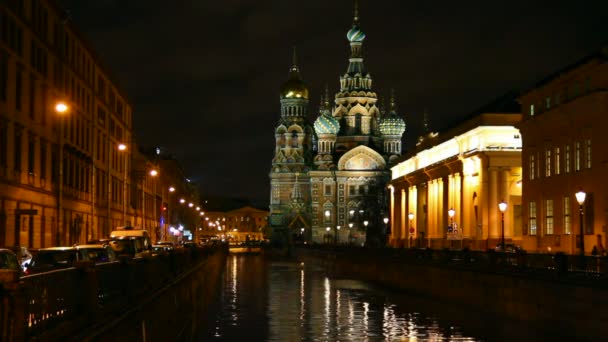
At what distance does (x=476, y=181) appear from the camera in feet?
301

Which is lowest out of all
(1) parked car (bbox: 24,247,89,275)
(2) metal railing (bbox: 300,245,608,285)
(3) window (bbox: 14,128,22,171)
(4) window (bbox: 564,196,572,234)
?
(2) metal railing (bbox: 300,245,608,285)

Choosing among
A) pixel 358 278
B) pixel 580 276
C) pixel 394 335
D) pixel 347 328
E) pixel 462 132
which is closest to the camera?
pixel 394 335

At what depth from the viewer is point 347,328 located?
30625mm

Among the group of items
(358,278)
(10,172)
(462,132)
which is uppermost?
(462,132)

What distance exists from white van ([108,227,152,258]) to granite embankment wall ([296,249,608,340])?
13.8 meters

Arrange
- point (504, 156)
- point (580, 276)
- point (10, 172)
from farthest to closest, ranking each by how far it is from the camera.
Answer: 1. point (504, 156)
2. point (10, 172)
3. point (580, 276)

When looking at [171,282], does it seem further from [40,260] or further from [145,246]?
[145,246]

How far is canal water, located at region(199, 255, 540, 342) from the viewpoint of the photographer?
28219 mm

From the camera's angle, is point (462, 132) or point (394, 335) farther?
point (462, 132)

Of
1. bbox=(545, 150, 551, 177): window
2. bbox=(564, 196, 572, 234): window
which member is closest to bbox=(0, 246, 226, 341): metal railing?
bbox=(564, 196, 572, 234): window

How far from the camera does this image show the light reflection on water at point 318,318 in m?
28.1

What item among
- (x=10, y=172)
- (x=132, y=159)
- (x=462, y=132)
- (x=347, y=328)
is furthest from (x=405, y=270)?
(x=132, y=159)

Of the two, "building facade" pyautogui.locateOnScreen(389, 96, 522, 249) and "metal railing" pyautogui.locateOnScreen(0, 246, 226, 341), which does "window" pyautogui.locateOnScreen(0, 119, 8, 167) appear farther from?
"building facade" pyautogui.locateOnScreen(389, 96, 522, 249)

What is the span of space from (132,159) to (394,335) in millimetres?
75459
